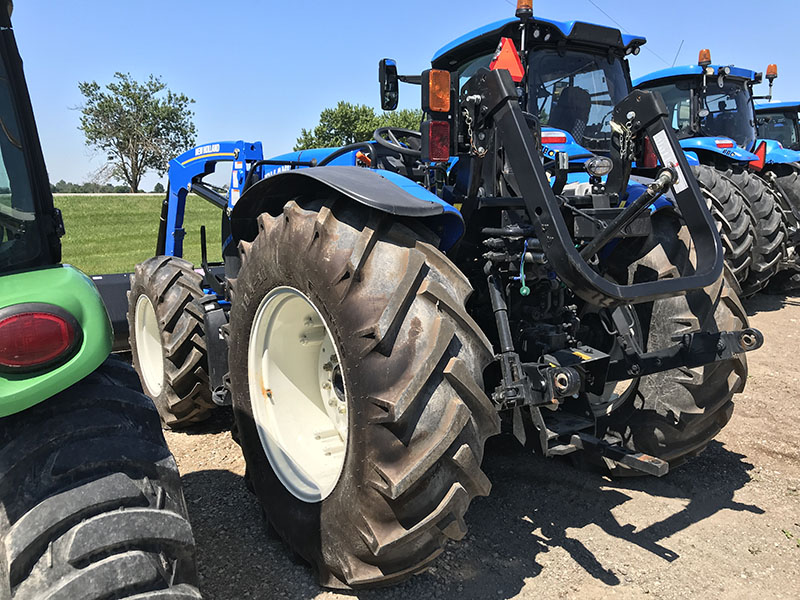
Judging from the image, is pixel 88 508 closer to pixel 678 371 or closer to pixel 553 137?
pixel 678 371

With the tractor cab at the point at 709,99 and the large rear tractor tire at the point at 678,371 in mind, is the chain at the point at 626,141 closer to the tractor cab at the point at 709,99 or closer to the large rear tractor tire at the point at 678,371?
the large rear tractor tire at the point at 678,371

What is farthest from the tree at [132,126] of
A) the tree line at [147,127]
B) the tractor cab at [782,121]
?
the tractor cab at [782,121]

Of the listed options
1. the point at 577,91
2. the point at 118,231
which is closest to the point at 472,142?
the point at 577,91

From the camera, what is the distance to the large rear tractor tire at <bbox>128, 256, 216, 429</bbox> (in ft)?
13.1

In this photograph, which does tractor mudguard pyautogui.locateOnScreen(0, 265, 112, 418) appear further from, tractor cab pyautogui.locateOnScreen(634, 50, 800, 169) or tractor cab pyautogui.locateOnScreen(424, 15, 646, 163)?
tractor cab pyautogui.locateOnScreen(634, 50, 800, 169)

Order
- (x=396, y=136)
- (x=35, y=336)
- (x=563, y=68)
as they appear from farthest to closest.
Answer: (x=396, y=136) → (x=563, y=68) → (x=35, y=336)

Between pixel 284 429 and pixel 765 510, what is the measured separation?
8.13ft

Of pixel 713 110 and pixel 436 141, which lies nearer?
pixel 436 141

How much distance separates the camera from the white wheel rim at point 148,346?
14.9 feet

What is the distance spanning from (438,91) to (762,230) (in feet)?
20.6

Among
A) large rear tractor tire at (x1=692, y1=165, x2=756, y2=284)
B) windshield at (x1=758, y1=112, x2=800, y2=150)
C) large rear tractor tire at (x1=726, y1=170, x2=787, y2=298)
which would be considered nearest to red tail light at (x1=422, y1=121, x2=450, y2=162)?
large rear tractor tire at (x1=692, y1=165, x2=756, y2=284)

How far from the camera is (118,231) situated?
1877 centimetres

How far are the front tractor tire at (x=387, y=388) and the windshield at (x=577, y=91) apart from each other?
1.90 m

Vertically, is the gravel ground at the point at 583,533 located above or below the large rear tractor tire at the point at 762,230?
below
